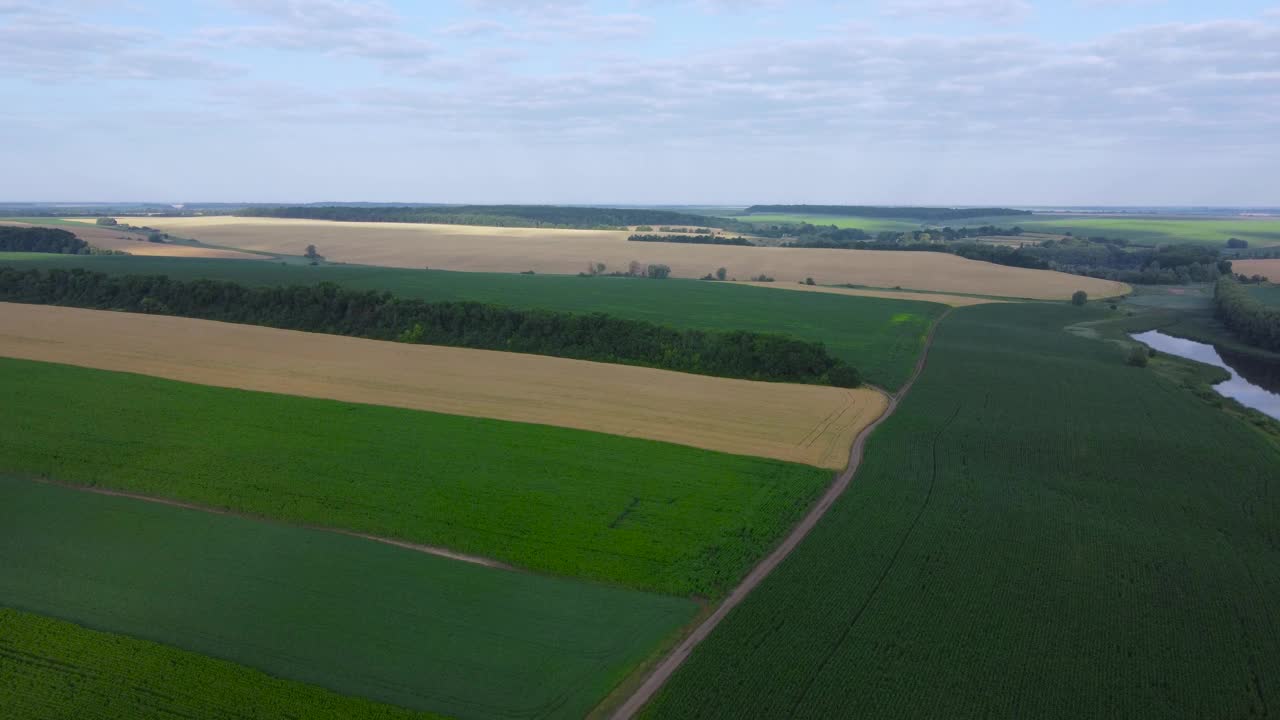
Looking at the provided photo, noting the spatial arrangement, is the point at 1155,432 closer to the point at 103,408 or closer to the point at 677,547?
the point at 677,547

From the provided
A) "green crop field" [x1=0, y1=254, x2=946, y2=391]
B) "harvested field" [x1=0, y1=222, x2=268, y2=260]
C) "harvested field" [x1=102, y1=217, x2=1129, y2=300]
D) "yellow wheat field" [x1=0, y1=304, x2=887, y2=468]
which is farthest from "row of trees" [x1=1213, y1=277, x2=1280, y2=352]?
"harvested field" [x1=0, y1=222, x2=268, y2=260]

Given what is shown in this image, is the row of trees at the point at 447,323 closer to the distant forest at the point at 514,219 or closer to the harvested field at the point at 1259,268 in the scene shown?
the harvested field at the point at 1259,268

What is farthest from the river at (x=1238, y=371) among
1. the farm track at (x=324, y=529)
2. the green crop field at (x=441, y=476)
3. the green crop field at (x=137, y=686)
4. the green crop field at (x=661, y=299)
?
the green crop field at (x=137, y=686)

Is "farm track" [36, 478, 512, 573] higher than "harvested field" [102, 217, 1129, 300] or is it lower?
lower

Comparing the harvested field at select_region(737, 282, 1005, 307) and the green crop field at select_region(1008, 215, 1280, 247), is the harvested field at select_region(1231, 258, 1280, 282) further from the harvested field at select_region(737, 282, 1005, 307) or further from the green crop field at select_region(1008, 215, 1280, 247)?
the green crop field at select_region(1008, 215, 1280, 247)

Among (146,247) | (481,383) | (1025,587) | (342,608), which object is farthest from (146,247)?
(1025,587)

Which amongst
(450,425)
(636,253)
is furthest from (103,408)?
(636,253)
